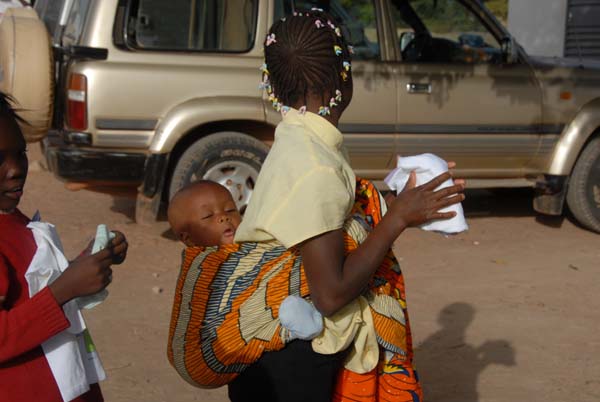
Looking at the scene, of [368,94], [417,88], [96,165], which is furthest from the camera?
[417,88]

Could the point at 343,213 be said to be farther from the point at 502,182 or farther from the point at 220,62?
the point at 502,182

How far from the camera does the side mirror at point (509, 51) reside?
24.8ft

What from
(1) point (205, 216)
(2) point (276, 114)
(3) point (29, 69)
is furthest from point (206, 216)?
(2) point (276, 114)

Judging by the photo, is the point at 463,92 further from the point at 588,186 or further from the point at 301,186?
the point at 301,186

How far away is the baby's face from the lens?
9.63ft

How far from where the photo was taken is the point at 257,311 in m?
2.34

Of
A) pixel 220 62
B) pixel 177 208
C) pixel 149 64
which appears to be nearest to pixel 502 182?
pixel 220 62

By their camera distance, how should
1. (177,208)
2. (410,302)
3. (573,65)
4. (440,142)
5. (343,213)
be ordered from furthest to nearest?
1. (573,65)
2. (440,142)
3. (410,302)
4. (177,208)
5. (343,213)

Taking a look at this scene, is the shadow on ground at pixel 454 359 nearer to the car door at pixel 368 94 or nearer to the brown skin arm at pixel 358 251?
the car door at pixel 368 94

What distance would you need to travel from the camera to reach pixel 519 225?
27.0ft

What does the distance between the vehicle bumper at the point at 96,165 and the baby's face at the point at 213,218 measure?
12.9 ft

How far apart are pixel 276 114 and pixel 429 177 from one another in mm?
4649

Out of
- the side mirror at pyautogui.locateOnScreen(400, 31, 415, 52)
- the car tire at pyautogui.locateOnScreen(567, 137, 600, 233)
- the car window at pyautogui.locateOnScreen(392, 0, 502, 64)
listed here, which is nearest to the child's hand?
the car window at pyautogui.locateOnScreen(392, 0, 502, 64)

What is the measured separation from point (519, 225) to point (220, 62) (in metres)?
3.21
